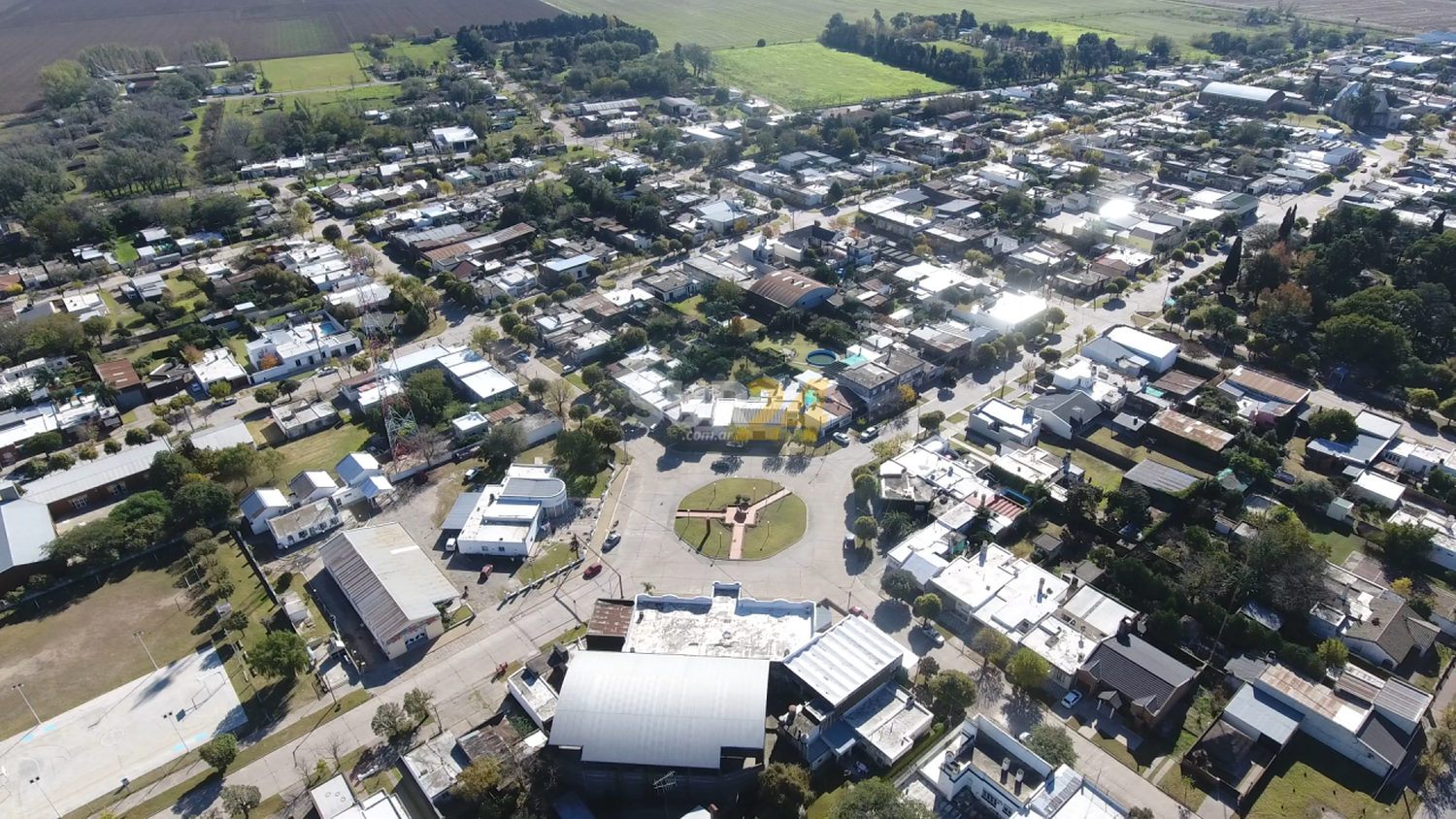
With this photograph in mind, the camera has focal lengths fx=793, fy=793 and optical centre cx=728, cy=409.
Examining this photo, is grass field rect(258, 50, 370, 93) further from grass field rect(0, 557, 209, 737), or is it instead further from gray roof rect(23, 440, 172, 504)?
grass field rect(0, 557, 209, 737)

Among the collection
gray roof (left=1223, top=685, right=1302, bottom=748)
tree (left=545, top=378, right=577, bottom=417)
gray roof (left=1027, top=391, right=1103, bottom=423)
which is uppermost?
tree (left=545, top=378, right=577, bottom=417)

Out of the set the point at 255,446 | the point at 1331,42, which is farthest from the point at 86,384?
the point at 1331,42

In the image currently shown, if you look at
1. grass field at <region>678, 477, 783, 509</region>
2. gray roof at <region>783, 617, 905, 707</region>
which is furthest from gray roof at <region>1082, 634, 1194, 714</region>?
grass field at <region>678, 477, 783, 509</region>

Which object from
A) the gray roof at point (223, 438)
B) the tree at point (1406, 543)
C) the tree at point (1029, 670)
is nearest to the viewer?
the tree at point (1029, 670)

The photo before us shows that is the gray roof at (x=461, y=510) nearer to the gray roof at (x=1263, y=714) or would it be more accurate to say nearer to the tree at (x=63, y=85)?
the gray roof at (x=1263, y=714)

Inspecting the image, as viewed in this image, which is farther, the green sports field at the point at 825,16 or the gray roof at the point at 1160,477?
the green sports field at the point at 825,16

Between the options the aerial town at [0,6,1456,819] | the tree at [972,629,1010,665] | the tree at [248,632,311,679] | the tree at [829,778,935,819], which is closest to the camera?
the tree at [829,778,935,819]

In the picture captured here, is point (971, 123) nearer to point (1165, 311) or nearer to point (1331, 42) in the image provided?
point (1165, 311)

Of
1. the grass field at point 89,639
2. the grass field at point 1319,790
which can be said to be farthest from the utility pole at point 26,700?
the grass field at point 1319,790
